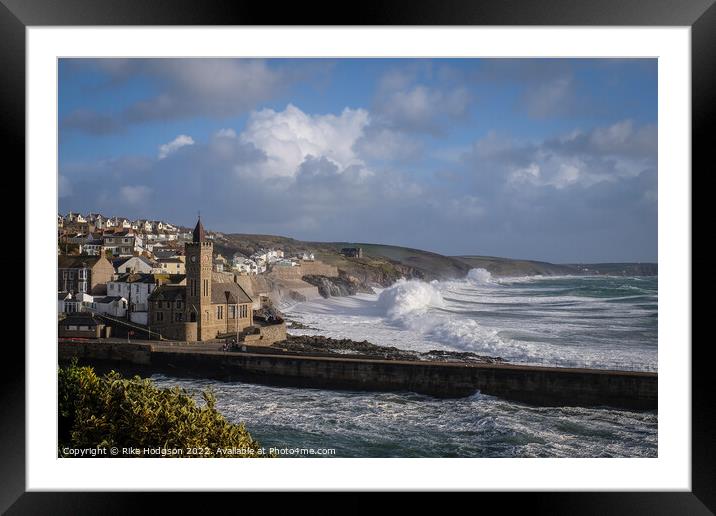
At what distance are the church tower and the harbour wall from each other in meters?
0.29

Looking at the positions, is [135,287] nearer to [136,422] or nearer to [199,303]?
[199,303]

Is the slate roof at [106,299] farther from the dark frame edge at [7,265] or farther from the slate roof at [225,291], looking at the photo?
the dark frame edge at [7,265]

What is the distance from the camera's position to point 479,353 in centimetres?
499

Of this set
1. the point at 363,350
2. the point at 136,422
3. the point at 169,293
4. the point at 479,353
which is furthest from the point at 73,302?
the point at 479,353

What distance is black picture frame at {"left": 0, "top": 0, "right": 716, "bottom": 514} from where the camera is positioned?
3418 millimetres

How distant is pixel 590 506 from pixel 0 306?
14.0ft

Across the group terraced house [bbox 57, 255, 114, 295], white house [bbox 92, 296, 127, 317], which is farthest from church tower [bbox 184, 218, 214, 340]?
terraced house [bbox 57, 255, 114, 295]

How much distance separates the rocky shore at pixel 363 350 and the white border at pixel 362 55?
38.0 inches

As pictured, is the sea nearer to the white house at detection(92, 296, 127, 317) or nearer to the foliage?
the foliage

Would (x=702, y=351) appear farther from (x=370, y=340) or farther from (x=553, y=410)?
(x=370, y=340)

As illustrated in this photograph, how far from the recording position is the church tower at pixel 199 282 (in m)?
5.11

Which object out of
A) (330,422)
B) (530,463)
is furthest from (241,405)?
(530,463)

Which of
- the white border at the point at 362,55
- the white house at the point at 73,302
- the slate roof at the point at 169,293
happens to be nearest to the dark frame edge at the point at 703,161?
the white border at the point at 362,55

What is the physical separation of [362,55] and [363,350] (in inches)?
105
